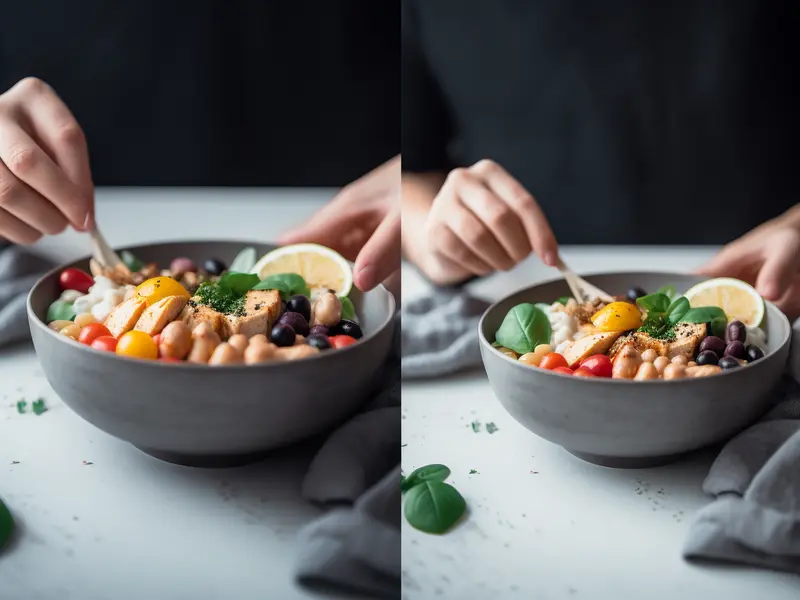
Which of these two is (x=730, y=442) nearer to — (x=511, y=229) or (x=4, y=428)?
(x=511, y=229)

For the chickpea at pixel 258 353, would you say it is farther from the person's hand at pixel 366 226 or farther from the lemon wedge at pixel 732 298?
the lemon wedge at pixel 732 298

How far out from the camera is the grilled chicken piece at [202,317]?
695mm

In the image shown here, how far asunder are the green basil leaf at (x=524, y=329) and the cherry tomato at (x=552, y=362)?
3cm

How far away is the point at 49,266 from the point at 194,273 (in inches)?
5.4

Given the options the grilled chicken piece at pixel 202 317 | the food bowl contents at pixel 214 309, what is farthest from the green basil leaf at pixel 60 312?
the grilled chicken piece at pixel 202 317

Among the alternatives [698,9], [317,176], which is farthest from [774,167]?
[317,176]

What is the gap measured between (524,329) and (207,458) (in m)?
0.30

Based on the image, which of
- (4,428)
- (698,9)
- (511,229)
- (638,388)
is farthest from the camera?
(698,9)

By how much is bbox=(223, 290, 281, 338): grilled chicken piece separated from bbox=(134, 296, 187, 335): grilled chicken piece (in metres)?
0.04

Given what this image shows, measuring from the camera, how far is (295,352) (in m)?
0.66

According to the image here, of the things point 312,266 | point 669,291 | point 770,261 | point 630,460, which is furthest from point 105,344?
point 770,261

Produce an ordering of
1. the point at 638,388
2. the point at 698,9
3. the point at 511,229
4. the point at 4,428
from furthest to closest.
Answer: the point at 698,9 → the point at 511,229 → the point at 4,428 → the point at 638,388

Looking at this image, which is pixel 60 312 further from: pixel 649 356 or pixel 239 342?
pixel 649 356

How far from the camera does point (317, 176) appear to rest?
2.73 ft
